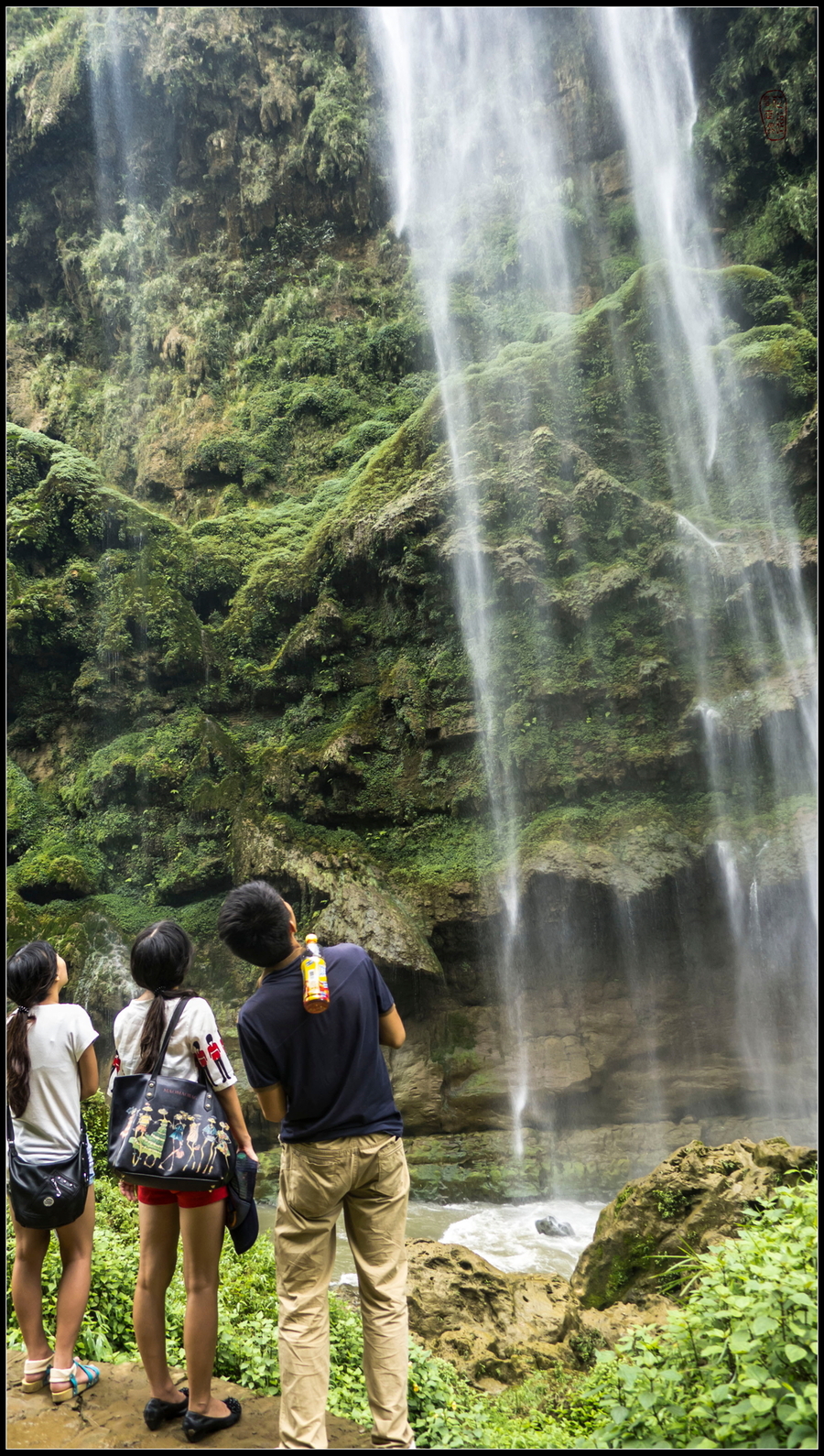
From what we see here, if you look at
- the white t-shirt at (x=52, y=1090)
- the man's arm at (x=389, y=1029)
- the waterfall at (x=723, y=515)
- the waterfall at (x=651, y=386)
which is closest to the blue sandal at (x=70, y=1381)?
the white t-shirt at (x=52, y=1090)

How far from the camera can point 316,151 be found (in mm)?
17125

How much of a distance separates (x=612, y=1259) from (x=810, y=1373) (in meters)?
3.76

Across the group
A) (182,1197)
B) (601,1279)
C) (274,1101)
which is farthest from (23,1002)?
(601,1279)

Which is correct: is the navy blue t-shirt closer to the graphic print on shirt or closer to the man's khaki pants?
the man's khaki pants

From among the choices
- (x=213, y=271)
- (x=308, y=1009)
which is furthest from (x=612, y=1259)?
(x=213, y=271)

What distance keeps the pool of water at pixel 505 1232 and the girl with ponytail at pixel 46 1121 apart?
4974mm

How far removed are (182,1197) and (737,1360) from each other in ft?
5.39

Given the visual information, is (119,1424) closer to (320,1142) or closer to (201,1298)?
(201,1298)

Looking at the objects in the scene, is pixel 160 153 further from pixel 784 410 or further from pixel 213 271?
pixel 784 410

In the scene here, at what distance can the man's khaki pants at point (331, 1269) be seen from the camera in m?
2.32

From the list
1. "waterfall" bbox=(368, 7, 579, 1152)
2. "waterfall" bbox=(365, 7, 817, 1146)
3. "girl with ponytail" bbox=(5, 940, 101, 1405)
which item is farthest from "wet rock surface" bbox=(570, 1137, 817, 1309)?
"waterfall" bbox=(368, 7, 579, 1152)

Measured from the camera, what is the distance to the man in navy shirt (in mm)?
2357

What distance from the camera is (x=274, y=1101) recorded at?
239 centimetres

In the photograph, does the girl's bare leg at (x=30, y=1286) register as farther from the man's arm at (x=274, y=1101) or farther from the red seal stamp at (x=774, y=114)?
the red seal stamp at (x=774, y=114)
